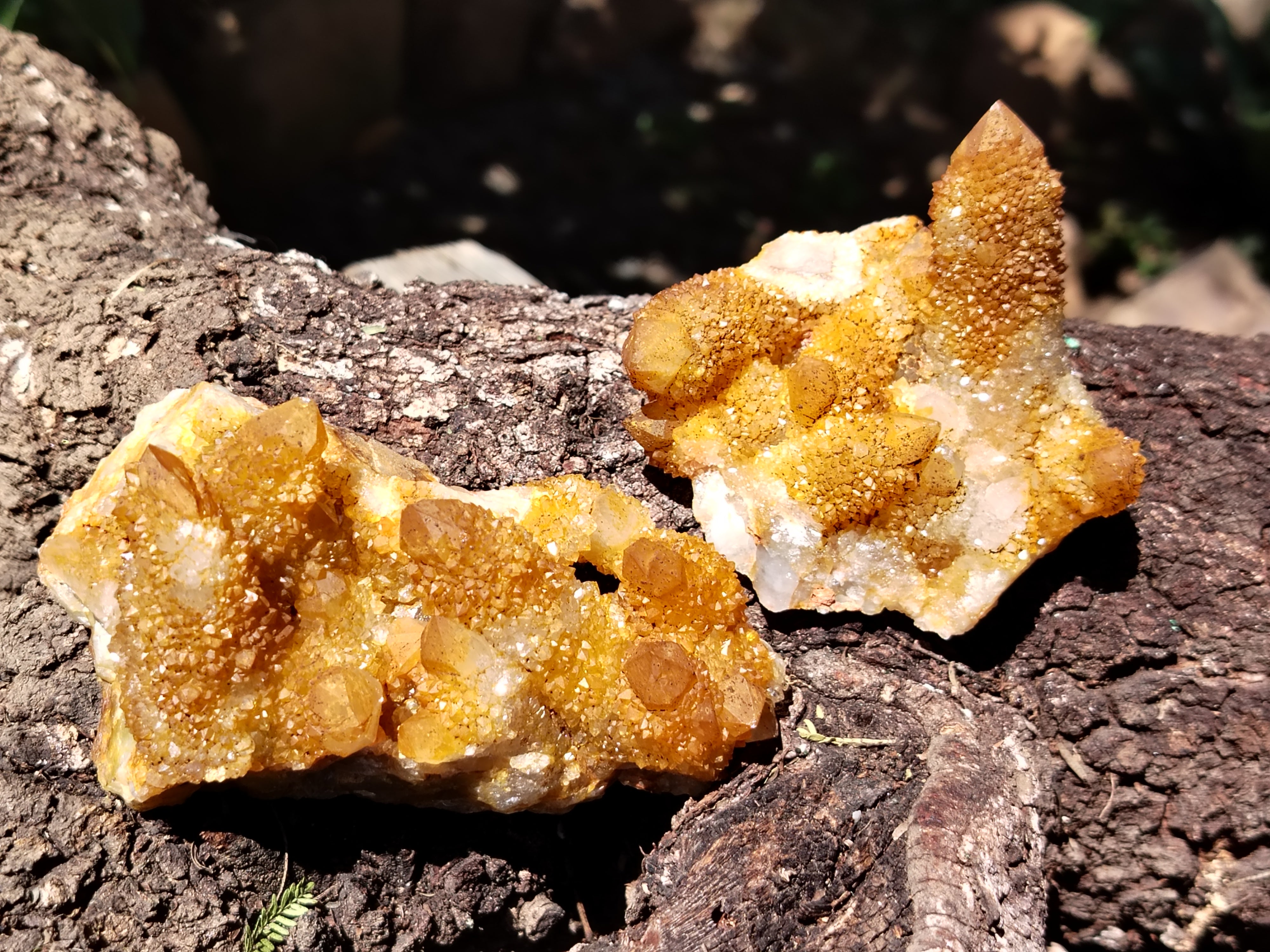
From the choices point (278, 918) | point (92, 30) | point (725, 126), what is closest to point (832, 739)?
point (278, 918)

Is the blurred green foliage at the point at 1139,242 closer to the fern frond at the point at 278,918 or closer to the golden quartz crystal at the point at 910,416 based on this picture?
the golden quartz crystal at the point at 910,416

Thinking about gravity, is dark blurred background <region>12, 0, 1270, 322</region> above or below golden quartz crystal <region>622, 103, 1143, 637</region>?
above

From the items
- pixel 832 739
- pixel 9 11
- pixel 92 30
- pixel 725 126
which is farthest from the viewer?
pixel 725 126

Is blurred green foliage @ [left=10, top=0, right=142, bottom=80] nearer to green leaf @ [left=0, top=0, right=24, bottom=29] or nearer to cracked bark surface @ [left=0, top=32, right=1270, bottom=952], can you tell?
green leaf @ [left=0, top=0, right=24, bottom=29]

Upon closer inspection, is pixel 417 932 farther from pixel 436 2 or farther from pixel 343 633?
pixel 436 2

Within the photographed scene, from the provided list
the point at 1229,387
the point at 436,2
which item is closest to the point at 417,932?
the point at 1229,387

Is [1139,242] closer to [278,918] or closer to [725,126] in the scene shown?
[725,126]

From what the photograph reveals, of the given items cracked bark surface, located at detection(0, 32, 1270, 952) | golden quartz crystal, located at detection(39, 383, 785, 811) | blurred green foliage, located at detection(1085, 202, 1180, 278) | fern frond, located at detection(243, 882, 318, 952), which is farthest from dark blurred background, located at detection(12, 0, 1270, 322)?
fern frond, located at detection(243, 882, 318, 952)

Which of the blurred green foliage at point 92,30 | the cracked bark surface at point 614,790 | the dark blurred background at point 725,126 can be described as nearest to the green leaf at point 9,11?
the blurred green foliage at point 92,30
